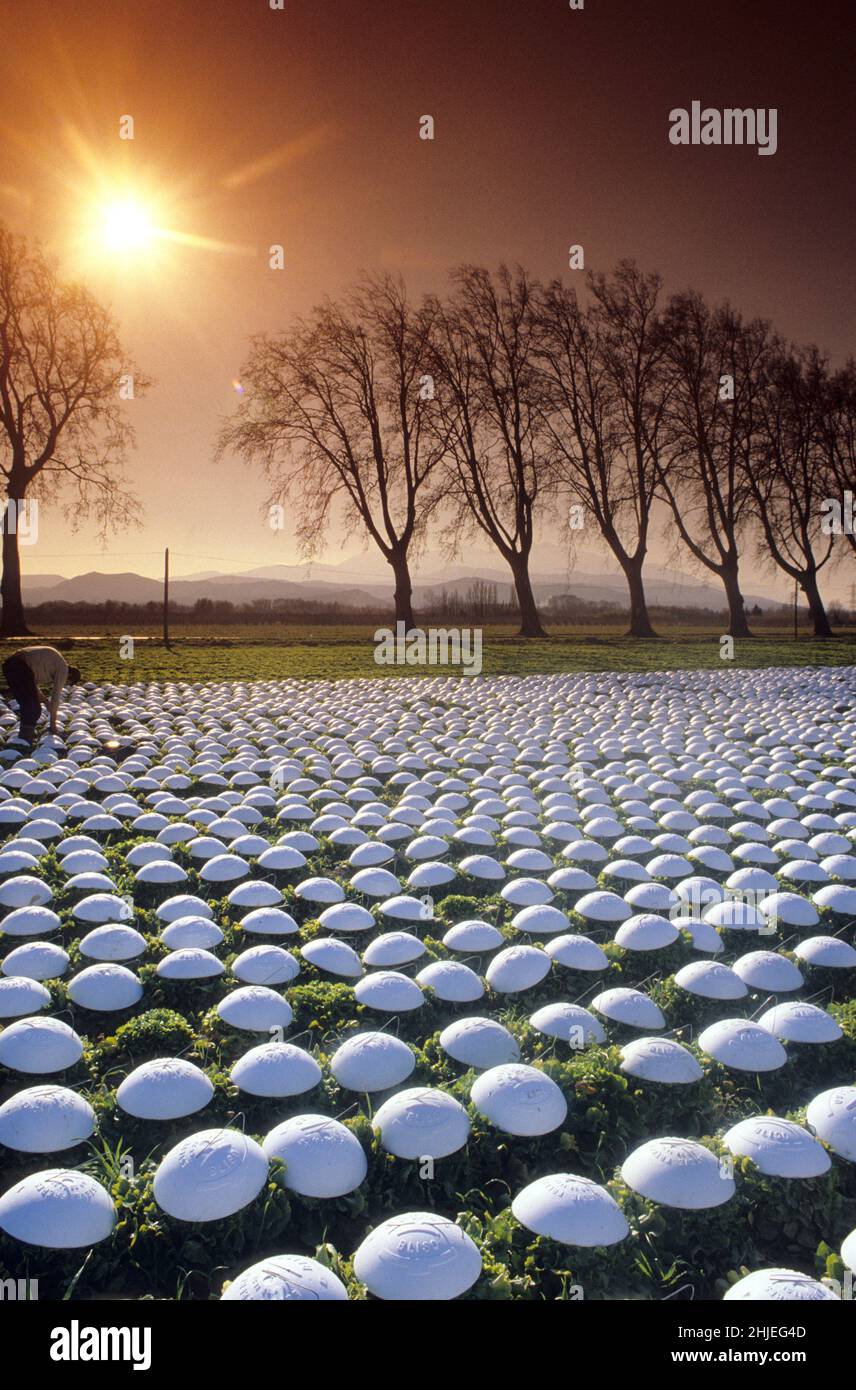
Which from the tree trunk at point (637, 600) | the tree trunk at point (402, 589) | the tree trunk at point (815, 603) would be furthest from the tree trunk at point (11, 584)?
the tree trunk at point (815, 603)

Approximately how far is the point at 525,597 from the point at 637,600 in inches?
202

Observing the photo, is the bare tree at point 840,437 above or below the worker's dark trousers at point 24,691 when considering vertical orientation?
above

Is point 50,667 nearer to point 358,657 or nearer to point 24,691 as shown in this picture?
→ point 24,691

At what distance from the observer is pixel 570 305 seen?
35.9 m

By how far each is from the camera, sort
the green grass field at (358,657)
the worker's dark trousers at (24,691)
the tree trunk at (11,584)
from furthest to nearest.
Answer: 1. the tree trunk at (11,584)
2. the green grass field at (358,657)
3. the worker's dark trousers at (24,691)

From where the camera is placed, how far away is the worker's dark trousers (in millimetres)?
10531

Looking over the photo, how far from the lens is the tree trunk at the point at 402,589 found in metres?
33.8

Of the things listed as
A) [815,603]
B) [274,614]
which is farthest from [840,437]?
[274,614]

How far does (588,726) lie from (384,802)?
502 cm

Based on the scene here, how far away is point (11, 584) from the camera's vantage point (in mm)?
29203

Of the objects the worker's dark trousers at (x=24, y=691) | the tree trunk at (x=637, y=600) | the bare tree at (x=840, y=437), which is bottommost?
the worker's dark trousers at (x=24, y=691)

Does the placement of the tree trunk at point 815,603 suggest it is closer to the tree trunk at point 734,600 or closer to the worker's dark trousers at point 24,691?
the tree trunk at point 734,600

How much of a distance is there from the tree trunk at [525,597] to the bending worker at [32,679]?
2599 cm

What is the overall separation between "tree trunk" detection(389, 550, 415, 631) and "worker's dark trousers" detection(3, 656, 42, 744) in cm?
2330
